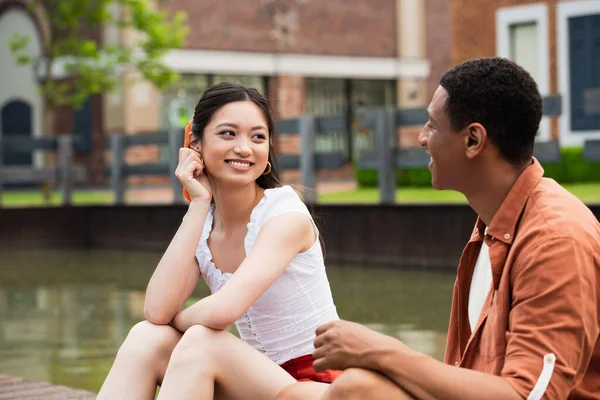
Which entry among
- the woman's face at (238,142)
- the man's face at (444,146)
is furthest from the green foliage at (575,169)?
the man's face at (444,146)

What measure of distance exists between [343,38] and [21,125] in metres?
9.32

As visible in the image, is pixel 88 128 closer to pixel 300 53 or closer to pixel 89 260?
pixel 300 53

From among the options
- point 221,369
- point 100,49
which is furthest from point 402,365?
point 100,49

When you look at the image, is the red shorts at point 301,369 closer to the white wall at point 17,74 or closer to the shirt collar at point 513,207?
the shirt collar at point 513,207

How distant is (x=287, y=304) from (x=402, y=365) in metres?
1.13

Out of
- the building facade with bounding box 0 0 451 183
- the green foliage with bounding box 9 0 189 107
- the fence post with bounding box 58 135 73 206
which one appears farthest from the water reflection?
the building facade with bounding box 0 0 451 183

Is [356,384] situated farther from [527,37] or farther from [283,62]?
[283,62]

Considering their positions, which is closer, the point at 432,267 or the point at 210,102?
the point at 210,102

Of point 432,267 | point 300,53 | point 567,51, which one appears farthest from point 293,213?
point 300,53

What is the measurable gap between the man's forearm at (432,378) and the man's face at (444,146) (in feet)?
1.12

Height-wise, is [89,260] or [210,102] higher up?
[210,102]

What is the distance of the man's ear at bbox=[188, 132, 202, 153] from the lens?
3.56 m

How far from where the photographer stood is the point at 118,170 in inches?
618

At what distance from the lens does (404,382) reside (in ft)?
7.04
